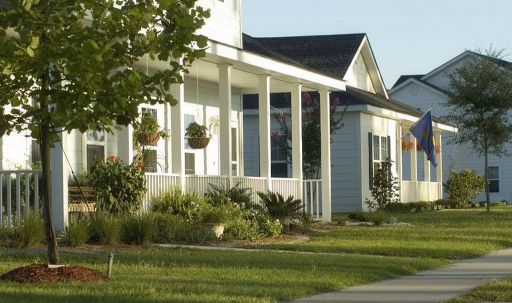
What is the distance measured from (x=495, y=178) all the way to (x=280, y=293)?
146ft

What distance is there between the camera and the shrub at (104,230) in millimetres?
17156

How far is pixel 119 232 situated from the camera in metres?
17.3

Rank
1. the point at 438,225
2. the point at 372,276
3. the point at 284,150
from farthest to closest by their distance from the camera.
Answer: the point at 284,150 < the point at 438,225 < the point at 372,276

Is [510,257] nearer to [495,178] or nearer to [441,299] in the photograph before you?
[441,299]

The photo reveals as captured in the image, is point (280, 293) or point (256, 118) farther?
point (256, 118)

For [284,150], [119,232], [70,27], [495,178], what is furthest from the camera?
[495,178]

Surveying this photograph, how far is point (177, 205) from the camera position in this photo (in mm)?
19375

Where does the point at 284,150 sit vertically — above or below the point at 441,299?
above

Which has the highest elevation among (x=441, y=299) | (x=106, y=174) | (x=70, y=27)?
(x=70, y=27)

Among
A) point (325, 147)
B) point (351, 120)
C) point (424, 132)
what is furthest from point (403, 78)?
point (325, 147)

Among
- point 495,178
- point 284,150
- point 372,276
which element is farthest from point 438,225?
point 495,178

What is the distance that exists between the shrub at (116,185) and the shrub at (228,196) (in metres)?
2.59

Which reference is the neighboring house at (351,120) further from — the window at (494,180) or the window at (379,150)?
the window at (494,180)

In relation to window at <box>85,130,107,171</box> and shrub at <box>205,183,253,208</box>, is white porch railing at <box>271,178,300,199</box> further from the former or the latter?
window at <box>85,130,107,171</box>
